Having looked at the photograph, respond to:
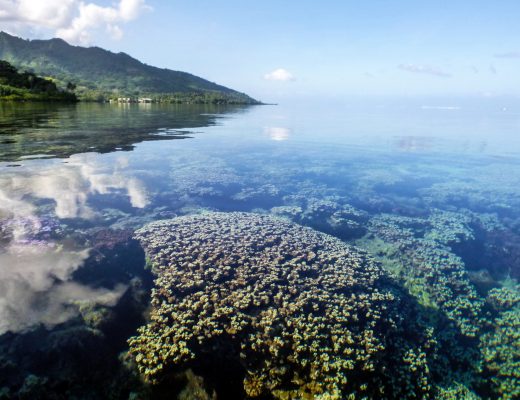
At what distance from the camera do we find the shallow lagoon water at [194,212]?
9.17m

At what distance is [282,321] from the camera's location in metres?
10.5

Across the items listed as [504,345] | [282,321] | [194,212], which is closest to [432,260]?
[504,345]

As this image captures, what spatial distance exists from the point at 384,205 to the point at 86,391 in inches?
865

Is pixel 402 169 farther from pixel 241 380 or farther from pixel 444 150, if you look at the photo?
pixel 241 380

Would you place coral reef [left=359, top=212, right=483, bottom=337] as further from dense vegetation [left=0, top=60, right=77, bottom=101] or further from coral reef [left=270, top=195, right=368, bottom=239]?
dense vegetation [left=0, top=60, right=77, bottom=101]

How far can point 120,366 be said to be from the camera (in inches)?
338

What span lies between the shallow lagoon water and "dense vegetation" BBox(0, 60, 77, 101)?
112629mm

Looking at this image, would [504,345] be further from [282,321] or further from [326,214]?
[326,214]

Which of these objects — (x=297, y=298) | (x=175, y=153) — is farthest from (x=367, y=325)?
(x=175, y=153)

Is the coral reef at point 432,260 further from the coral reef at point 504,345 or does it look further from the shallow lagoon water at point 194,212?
the coral reef at point 504,345

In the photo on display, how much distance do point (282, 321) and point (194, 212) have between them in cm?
1104

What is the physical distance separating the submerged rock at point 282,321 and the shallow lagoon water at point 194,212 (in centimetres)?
66

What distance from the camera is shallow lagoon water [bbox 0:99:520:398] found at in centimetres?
917

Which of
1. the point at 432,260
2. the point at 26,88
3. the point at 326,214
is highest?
the point at 26,88
